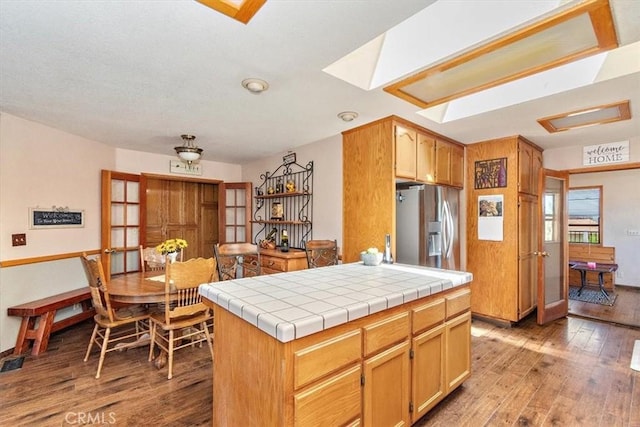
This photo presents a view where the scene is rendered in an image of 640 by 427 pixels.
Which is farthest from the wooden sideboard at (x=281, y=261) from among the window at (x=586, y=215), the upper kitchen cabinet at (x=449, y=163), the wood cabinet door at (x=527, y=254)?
the window at (x=586, y=215)

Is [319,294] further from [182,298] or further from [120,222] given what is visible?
[120,222]

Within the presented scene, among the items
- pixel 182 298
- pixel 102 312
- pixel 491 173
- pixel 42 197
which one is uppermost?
pixel 491 173

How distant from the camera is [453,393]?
2.26 m

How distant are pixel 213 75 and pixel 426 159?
2.39m

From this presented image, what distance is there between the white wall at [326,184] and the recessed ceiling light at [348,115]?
0.64 m

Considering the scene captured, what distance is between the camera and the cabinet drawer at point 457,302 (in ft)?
6.75

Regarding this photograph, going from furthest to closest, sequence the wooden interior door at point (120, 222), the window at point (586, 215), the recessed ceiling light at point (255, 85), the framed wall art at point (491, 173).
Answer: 1. the window at point (586, 215)
2. the wooden interior door at point (120, 222)
3. the framed wall art at point (491, 173)
4. the recessed ceiling light at point (255, 85)

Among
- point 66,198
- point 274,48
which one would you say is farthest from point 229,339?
point 66,198

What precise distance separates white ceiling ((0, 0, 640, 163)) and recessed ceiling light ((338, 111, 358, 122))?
0.26 feet

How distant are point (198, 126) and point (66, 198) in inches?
76.3

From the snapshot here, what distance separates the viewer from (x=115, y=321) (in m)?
2.66

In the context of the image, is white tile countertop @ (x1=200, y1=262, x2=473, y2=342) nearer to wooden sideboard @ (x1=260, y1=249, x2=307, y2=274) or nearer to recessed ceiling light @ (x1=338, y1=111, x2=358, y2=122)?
wooden sideboard @ (x1=260, y1=249, x2=307, y2=274)

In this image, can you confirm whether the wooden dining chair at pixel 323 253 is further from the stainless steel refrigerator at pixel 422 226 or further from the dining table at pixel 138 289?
the dining table at pixel 138 289

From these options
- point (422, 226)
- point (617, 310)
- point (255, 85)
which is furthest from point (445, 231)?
point (617, 310)
